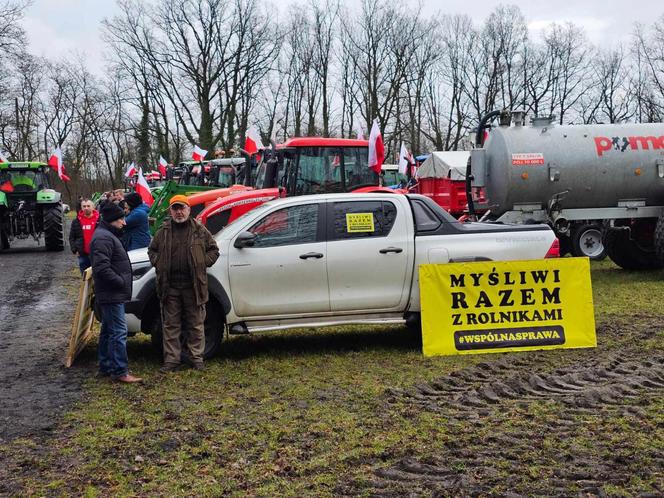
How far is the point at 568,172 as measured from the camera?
13.8m

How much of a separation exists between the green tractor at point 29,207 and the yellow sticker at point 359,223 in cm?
1514

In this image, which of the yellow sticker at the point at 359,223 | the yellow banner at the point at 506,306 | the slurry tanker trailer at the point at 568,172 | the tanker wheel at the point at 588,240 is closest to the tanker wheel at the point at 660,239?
the slurry tanker trailer at the point at 568,172

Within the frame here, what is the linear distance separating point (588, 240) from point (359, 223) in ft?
28.1

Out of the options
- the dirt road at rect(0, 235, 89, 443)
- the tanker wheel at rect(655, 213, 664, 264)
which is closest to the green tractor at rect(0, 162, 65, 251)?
the dirt road at rect(0, 235, 89, 443)

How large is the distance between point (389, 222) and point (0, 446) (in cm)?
449

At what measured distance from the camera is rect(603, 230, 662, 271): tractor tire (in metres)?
15.2

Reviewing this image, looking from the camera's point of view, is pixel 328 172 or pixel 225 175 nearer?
pixel 328 172

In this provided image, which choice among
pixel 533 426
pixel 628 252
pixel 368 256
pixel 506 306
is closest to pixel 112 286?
pixel 368 256

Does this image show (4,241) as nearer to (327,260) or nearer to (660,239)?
(327,260)

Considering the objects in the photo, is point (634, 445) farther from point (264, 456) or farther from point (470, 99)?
point (470, 99)

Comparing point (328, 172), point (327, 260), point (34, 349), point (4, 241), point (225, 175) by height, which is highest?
point (225, 175)

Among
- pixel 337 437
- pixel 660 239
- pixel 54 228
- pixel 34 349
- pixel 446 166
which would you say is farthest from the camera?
pixel 446 166

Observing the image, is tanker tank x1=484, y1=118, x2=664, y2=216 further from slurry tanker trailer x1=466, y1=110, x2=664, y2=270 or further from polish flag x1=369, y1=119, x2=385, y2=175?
polish flag x1=369, y1=119, x2=385, y2=175

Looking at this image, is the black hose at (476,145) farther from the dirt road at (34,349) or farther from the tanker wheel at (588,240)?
the dirt road at (34,349)
